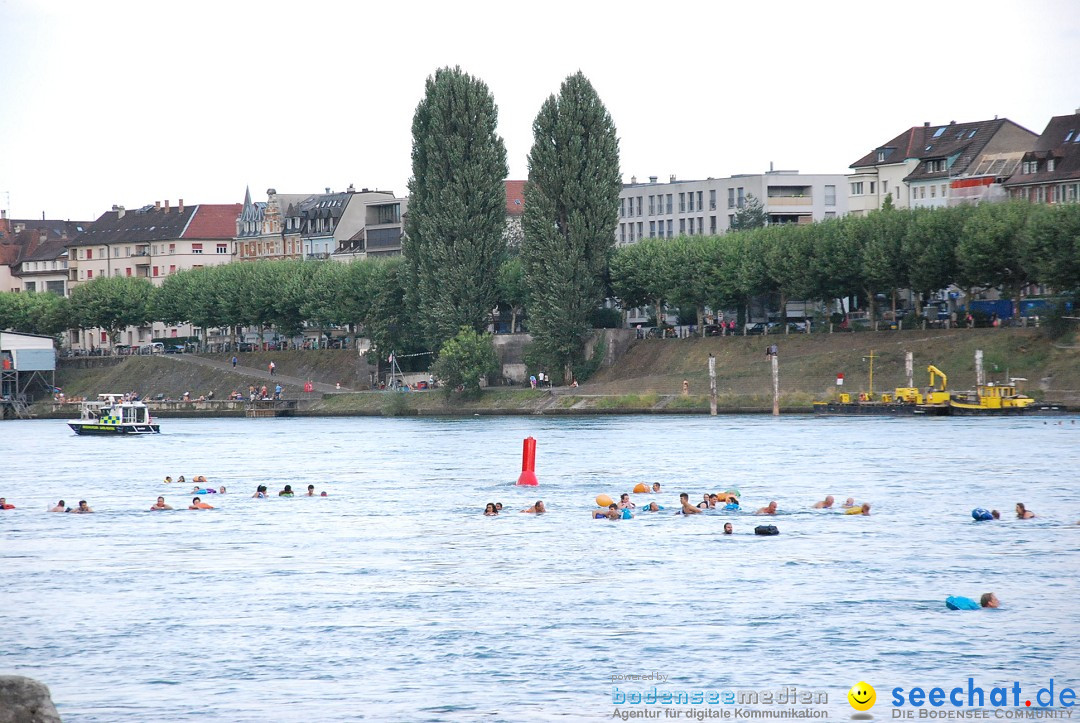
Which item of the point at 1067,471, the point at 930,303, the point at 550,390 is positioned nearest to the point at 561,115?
the point at 550,390

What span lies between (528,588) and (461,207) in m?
94.0

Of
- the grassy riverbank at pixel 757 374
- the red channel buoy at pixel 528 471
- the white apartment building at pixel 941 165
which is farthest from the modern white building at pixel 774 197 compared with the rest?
the red channel buoy at pixel 528 471

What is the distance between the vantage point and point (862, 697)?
29.1m

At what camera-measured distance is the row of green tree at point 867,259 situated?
11275 cm

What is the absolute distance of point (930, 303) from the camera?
135500mm

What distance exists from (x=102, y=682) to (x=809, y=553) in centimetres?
2320

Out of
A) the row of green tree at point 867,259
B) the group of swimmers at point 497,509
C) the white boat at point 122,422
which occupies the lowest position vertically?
the group of swimmers at point 497,509

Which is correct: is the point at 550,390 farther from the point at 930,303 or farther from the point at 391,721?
the point at 391,721

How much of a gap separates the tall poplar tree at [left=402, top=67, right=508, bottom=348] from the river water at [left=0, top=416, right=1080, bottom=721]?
55630mm

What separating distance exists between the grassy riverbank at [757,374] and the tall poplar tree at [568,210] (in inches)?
260

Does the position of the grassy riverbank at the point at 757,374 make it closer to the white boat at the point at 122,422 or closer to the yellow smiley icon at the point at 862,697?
the white boat at the point at 122,422

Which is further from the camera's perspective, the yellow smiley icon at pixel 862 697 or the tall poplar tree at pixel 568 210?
the tall poplar tree at pixel 568 210

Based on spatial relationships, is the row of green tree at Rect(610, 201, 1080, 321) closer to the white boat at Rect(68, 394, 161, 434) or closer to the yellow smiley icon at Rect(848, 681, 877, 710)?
the white boat at Rect(68, 394, 161, 434)

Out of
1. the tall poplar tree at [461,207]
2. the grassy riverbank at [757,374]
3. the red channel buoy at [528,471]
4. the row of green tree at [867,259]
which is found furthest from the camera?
the tall poplar tree at [461,207]
